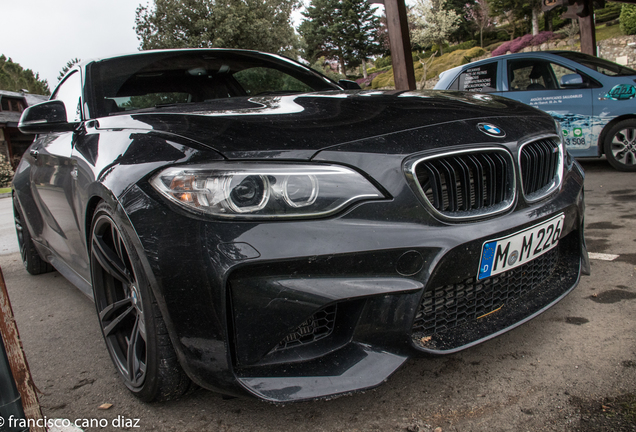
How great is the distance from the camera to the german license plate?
1598 millimetres

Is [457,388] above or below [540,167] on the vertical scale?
below

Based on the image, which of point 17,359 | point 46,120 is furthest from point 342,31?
point 17,359

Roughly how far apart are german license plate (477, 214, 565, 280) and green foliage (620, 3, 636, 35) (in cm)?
3222

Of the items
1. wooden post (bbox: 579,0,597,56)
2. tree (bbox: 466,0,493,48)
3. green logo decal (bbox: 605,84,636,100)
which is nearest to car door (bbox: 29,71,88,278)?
green logo decal (bbox: 605,84,636,100)

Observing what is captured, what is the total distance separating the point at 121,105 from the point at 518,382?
208cm

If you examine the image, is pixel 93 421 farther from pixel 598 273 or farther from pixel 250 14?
pixel 250 14

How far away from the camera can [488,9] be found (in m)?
40.8

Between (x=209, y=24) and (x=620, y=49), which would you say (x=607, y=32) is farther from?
(x=209, y=24)

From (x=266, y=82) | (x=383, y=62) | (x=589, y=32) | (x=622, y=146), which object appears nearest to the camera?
(x=266, y=82)

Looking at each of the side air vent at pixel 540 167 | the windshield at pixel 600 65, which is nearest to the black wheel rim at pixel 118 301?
the side air vent at pixel 540 167

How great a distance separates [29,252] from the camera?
12.5 ft

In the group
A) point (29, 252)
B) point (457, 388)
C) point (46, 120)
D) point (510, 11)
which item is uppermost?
point (510, 11)

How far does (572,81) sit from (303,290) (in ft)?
18.9

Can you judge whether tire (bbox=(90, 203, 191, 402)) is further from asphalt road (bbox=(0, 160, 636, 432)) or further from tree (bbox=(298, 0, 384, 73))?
tree (bbox=(298, 0, 384, 73))
